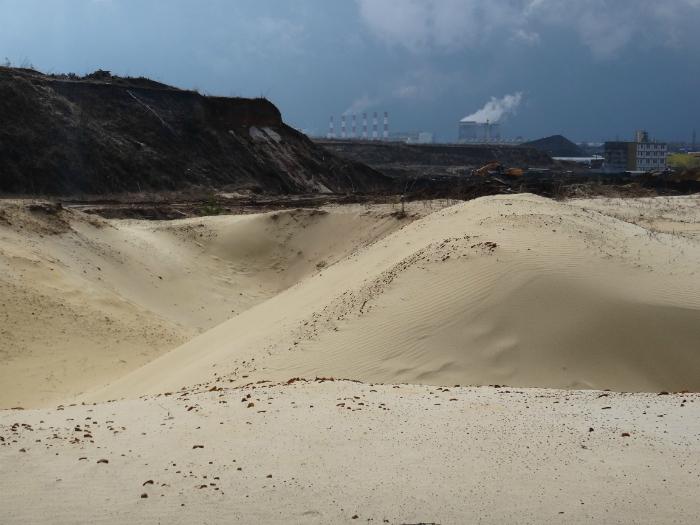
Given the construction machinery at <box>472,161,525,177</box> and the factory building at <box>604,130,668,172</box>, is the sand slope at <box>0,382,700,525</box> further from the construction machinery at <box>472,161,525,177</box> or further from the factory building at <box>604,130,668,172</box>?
the factory building at <box>604,130,668,172</box>

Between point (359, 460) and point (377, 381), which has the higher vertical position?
point (359, 460)

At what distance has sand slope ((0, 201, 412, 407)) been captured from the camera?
14703mm

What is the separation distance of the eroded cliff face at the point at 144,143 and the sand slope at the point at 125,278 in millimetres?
10764

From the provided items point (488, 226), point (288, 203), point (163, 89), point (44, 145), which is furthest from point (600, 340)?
point (163, 89)

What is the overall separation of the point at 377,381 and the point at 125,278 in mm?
11917

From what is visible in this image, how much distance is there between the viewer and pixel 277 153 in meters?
44.7

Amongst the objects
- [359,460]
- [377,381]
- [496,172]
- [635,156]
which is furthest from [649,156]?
[359,460]

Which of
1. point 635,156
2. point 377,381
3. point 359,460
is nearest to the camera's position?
point 359,460

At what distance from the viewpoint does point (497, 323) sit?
10508 mm

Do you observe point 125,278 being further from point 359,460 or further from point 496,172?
point 496,172

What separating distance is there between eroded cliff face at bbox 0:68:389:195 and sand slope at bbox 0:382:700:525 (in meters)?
28.0

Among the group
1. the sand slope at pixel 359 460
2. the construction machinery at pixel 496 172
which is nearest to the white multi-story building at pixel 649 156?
the construction machinery at pixel 496 172

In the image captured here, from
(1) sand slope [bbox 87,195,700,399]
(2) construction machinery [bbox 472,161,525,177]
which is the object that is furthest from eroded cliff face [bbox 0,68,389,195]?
(1) sand slope [bbox 87,195,700,399]

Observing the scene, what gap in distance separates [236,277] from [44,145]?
53.0 ft
